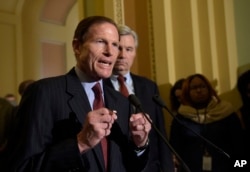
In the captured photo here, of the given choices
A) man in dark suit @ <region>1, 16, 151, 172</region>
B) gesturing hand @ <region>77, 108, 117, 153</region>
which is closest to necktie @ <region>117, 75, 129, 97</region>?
man in dark suit @ <region>1, 16, 151, 172</region>

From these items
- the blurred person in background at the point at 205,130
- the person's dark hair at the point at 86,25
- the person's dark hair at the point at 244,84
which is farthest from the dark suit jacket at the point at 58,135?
the person's dark hair at the point at 244,84

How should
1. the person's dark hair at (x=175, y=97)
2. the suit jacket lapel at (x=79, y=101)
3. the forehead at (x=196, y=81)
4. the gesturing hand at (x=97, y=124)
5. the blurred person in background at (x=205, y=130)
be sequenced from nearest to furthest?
the gesturing hand at (x=97, y=124), the suit jacket lapel at (x=79, y=101), the blurred person in background at (x=205, y=130), the forehead at (x=196, y=81), the person's dark hair at (x=175, y=97)

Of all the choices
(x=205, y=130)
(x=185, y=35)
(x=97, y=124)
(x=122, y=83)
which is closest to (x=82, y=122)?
(x=97, y=124)

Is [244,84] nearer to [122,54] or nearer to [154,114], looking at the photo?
[154,114]

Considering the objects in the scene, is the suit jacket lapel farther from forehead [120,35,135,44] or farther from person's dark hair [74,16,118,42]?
forehead [120,35,135,44]

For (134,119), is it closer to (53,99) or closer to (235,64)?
(53,99)

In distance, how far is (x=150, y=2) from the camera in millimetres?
3266

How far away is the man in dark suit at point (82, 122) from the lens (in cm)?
131

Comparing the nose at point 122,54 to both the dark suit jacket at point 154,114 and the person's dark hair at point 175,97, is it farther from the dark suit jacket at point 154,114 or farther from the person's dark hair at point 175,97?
the person's dark hair at point 175,97

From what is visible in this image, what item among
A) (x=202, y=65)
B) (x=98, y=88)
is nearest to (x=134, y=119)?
(x=98, y=88)

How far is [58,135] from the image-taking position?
1408 millimetres

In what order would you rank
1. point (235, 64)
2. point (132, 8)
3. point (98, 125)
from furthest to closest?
point (132, 8) < point (235, 64) < point (98, 125)

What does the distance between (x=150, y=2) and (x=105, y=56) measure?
1871 millimetres

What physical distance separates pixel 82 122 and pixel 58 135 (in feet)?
0.32
